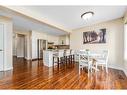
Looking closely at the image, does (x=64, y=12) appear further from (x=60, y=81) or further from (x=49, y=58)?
(x=49, y=58)

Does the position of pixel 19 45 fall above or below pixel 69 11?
below

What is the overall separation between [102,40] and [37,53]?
4847 mm

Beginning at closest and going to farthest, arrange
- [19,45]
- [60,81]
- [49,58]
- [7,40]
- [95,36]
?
[60,81] → [7,40] → [49,58] → [95,36] → [19,45]

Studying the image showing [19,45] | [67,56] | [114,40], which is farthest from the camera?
[19,45]

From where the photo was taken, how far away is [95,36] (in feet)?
20.8

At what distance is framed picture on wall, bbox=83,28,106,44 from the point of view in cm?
600

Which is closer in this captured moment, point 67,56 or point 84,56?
point 84,56

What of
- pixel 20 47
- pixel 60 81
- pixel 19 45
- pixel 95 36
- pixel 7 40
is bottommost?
pixel 60 81

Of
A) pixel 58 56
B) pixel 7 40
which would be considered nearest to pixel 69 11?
pixel 58 56

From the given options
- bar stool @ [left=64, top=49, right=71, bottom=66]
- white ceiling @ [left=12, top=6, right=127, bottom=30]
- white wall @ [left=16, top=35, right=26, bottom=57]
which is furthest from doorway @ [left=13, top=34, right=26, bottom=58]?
white ceiling @ [left=12, top=6, right=127, bottom=30]

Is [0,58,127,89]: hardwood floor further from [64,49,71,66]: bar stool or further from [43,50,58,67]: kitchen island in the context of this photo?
[64,49,71,66]: bar stool

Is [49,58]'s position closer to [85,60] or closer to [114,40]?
[85,60]
